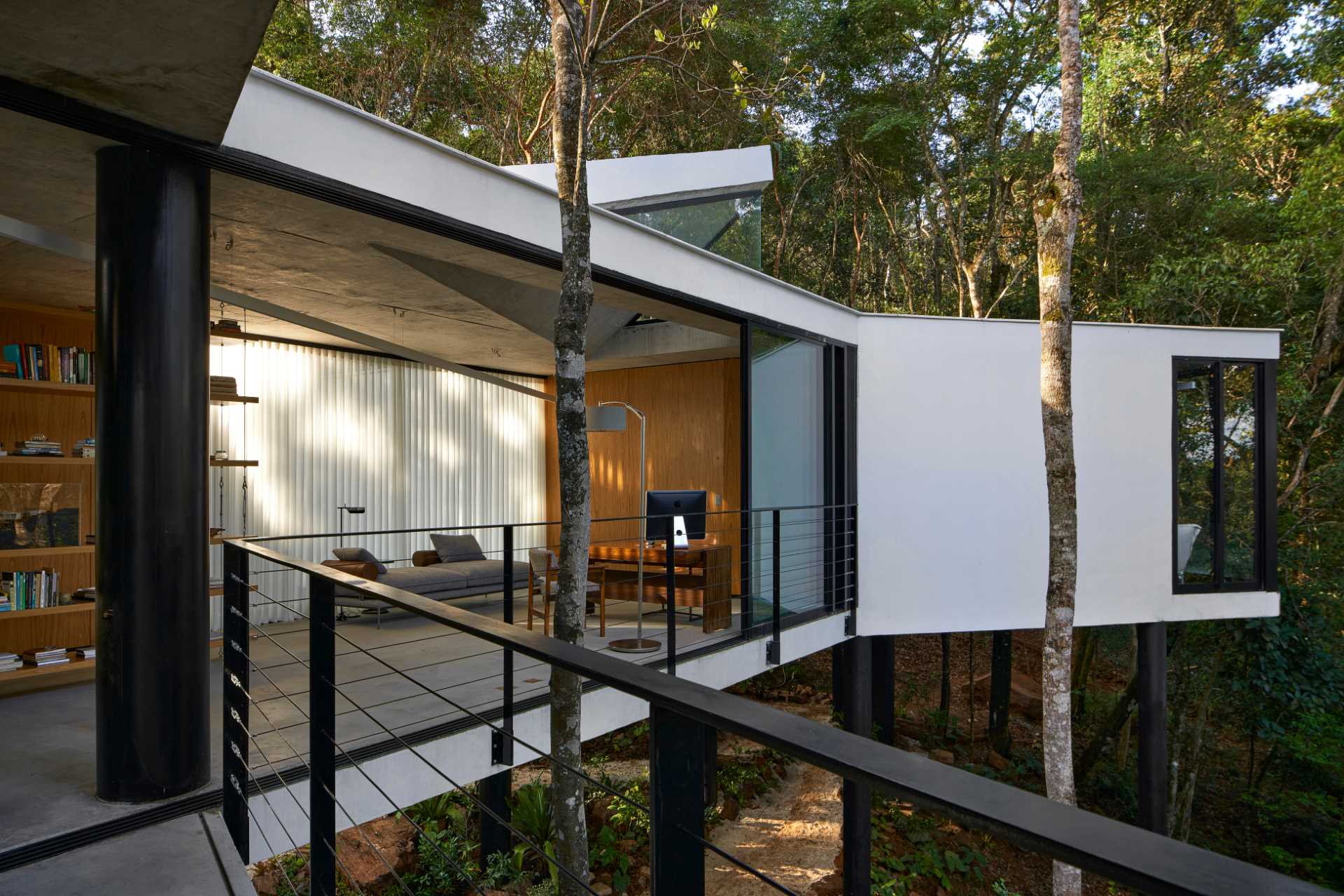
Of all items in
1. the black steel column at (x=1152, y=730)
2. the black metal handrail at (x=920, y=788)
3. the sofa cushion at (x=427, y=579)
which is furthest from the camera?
the black steel column at (x=1152, y=730)

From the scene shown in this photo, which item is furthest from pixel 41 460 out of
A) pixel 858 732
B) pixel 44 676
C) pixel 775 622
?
pixel 858 732

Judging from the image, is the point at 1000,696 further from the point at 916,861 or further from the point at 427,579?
the point at 427,579

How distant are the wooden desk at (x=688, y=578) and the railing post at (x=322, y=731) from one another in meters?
4.06

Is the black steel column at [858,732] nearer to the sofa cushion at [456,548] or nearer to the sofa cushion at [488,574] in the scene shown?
the sofa cushion at [488,574]

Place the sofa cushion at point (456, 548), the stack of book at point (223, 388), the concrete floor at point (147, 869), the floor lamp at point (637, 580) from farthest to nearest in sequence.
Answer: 1. the sofa cushion at point (456, 548)
2. the floor lamp at point (637, 580)
3. the stack of book at point (223, 388)
4. the concrete floor at point (147, 869)

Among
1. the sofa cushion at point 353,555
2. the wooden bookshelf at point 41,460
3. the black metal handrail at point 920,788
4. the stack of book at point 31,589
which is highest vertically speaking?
the wooden bookshelf at point 41,460

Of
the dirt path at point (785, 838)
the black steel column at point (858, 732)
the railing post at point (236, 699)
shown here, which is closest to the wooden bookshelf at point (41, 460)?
the railing post at point (236, 699)

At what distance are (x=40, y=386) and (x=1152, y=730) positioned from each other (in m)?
8.81

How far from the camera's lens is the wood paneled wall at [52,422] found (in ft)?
15.2

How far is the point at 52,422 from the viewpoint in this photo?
496 centimetres

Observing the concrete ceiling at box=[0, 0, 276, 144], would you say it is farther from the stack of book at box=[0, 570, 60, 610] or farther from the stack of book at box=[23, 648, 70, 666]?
the stack of book at box=[23, 648, 70, 666]

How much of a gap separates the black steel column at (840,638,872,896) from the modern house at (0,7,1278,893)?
1.9 inches

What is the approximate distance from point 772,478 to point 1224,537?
181 inches

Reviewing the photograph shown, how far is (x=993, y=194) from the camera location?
1309cm
